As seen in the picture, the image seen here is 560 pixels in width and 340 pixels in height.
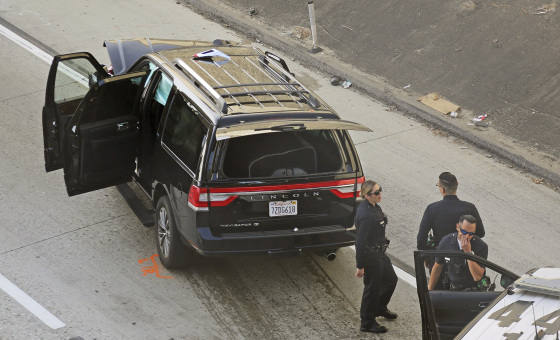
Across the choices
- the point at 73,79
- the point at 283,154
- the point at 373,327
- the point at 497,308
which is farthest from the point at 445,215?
the point at 73,79

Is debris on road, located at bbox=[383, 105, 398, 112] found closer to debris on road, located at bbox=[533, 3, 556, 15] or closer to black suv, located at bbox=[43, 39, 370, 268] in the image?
debris on road, located at bbox=[533, 3, 556, 15]

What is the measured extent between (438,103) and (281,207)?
587 cm

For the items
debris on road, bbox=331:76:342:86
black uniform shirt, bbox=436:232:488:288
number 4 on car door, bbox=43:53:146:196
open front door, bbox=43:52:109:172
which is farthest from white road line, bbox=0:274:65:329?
debris on road, bbox=331:76:342:86

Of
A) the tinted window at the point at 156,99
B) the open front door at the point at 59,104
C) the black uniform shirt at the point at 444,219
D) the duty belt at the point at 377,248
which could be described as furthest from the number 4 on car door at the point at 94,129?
the black uniform shirt at the point at 444,219

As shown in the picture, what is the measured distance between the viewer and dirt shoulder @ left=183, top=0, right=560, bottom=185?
12.8m

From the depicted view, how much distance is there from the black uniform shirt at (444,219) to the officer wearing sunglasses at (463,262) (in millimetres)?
276

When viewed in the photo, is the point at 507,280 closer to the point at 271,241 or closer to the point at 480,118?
the point at 271,241

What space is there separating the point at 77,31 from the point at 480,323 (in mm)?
12076

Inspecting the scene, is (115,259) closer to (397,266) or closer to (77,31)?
(397,266)

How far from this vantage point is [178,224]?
8.73 metres

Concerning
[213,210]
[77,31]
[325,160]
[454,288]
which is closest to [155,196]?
[213,210]

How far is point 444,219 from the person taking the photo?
27.0 ft

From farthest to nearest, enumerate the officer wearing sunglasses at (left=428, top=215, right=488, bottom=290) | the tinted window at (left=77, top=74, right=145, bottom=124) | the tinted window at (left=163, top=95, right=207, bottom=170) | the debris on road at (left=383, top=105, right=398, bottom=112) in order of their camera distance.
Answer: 1. the debris on road at (left=383, top=105, right=398, bottom=112)
2. the tinted window at (left=77, top=74, right=145, bottom=124)
3. the tinted window at (left=163, top=95, right=207, bottom=170)
4. the officer wearing sunglasses at (left=428, top=215, right=488, bottom=290)

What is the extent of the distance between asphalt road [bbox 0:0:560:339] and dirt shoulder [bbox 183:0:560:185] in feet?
1.54
